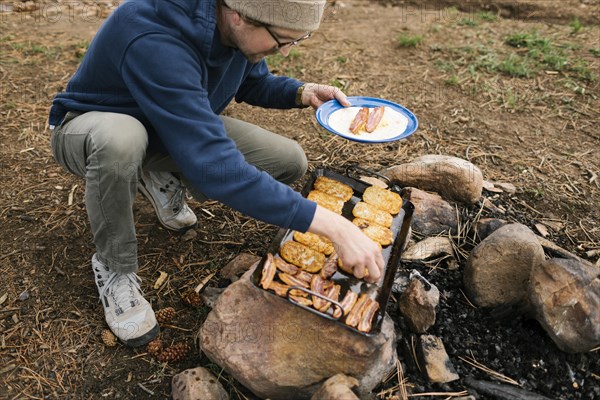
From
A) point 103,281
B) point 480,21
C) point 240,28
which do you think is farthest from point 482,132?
point 103,281

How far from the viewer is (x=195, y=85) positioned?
88.4 inches

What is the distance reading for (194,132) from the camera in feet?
7.30

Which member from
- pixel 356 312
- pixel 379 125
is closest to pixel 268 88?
pixel 379 125

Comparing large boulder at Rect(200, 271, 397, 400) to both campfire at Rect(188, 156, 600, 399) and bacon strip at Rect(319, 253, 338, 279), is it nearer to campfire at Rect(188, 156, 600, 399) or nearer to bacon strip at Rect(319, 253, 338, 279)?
campfire at Rect(188, 156, 600, 399)

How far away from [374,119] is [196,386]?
1923 millimetres

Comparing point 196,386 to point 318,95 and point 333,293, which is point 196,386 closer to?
point 333,293

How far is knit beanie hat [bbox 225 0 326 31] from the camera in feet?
6.94

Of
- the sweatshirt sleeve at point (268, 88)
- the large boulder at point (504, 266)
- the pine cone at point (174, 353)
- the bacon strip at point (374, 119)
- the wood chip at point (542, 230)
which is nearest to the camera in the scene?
the pine cone at point (174, 353)

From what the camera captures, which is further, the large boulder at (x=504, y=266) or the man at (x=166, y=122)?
the large boulder at (x=504, y=266)

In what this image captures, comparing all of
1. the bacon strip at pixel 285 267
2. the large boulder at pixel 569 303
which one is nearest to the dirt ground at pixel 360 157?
the large boulder at pixel 569 303

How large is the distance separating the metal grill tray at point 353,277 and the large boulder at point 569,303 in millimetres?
759

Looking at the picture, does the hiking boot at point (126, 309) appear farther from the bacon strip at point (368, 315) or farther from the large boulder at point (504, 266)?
the large boulder at point (504, 266)

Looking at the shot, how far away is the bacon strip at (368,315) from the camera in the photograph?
2273 mm

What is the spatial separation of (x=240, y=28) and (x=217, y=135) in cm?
49
